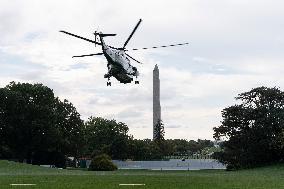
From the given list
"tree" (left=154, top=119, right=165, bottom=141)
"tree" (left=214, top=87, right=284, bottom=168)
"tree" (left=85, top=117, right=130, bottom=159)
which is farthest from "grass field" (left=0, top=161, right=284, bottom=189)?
"tree" (left=154, top=119, right=165, bottom=141)

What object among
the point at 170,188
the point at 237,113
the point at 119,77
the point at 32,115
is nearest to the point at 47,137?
the point at 32,115

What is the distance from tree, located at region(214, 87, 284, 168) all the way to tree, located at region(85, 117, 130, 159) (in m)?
57.7

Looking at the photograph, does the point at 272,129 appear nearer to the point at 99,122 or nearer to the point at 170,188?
the point at 170,188

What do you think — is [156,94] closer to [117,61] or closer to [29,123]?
[29,123]

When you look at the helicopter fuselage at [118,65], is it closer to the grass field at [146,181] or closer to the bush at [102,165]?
the grass field at [146,181]

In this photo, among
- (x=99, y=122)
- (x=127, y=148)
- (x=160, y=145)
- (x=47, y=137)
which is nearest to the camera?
(x=47, y=137)

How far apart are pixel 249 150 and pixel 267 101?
21.5 feet

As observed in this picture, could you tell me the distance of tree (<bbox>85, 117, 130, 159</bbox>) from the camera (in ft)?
418

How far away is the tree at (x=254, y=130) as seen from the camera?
6544 cm

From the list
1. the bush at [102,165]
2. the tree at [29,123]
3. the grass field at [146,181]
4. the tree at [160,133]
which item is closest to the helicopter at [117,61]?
the grass field at [146,181]

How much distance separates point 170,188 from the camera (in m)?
20.3

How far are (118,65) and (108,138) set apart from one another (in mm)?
89627

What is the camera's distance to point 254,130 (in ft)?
218

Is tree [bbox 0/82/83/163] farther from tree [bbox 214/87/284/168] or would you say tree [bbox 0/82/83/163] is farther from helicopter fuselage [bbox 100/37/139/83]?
helicopter fuselage [bbox 100/37/139/83]
